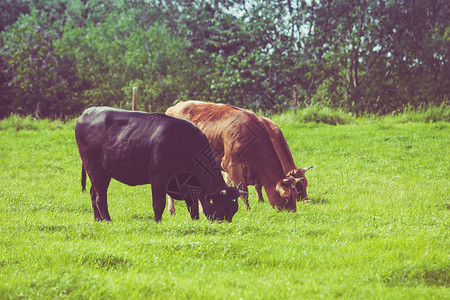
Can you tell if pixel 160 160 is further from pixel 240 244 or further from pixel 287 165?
pixel 287 165

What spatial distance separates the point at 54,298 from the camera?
4344 millimetres

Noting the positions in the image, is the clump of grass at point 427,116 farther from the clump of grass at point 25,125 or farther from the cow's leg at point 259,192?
the clump of grass at point 25,125

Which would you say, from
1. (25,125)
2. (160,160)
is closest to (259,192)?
(160,160)

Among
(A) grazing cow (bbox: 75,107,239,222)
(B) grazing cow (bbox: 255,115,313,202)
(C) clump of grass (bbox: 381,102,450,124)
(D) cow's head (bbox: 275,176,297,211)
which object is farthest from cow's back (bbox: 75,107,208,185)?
(C) clump of grass (bbox: 381,102,450,124)

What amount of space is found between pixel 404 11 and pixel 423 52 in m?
2.35

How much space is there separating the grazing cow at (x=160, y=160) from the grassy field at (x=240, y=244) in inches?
14.3

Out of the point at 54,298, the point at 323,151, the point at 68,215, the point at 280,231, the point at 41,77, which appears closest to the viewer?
the point at 54,298

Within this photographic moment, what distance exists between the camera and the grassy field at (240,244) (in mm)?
4668

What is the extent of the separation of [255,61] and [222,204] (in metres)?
18.6

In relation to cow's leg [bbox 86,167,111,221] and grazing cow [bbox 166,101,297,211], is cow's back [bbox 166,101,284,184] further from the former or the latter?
Result: cow's leg [bbox 86,167,111,221]

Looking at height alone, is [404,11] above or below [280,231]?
above

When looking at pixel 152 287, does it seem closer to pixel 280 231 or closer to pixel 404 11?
pixel 280 231

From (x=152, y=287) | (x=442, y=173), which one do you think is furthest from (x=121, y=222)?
(x=442, y=173)

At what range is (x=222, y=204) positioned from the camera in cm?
729
